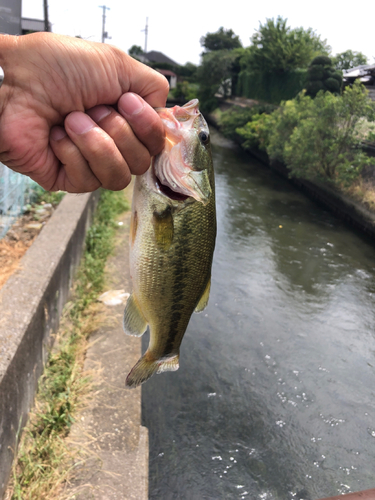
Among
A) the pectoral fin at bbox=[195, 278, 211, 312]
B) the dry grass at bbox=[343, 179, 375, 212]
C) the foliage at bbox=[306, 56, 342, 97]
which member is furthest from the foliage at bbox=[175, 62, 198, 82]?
the pectoral fin at bbox=[195, 278, 211, 312]

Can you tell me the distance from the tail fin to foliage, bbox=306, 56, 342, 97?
72.9 feet

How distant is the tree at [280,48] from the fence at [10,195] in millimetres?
27610

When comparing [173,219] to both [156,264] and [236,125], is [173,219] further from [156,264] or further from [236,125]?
[236,125]

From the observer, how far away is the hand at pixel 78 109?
131 centimetres

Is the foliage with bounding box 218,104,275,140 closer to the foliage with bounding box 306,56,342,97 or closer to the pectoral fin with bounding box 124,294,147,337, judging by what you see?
the foliage with bounding box 306,56,342,97

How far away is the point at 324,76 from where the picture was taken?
70.4ft

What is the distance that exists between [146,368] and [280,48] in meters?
32.6

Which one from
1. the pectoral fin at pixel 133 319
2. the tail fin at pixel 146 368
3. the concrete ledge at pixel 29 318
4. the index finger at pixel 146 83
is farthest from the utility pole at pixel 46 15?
the tail fin at pixel 146 368

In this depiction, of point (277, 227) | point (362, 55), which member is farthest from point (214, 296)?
point (362, 55)

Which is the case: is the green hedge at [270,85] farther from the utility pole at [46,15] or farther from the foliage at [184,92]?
the utility pole at [46,15]

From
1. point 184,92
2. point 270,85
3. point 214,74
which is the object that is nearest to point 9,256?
point 270,85

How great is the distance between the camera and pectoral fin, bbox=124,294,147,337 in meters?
1.69

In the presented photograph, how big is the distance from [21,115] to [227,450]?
3.70m

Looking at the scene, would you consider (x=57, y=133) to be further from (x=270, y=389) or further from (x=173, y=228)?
(x=270, y=389)
